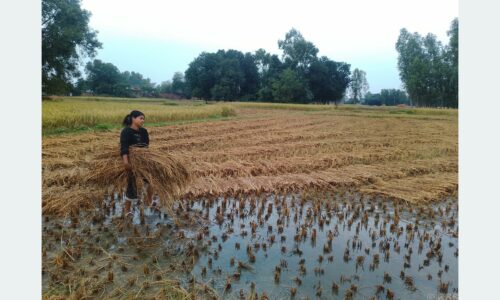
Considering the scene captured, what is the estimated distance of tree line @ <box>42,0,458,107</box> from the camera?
404 inches

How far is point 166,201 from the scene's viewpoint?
178 inches

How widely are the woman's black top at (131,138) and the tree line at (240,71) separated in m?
5.71

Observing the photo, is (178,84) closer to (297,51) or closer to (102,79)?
(102,79)

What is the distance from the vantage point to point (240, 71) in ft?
48.8

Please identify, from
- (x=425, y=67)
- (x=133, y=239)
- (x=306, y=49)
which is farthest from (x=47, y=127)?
(x=306, y=49)

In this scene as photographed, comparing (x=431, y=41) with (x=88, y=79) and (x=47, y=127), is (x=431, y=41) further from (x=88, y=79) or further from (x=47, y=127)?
(x=47, y=127)

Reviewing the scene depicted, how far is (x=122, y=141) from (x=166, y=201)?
94 centimetres

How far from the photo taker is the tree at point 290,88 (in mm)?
18844

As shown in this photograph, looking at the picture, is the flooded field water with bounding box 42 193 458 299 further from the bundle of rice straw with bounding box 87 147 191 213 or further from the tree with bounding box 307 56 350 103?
the tree with bounding box 307 56 350 103

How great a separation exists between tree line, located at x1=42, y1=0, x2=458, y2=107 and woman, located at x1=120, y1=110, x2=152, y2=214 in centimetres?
574

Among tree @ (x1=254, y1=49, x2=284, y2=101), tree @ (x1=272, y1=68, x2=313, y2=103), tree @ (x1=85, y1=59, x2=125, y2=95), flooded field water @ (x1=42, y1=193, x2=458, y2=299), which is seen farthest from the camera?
tree @ (x1=272, y1=68, x2=313, y2=103)

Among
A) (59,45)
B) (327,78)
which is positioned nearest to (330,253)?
(59,45)

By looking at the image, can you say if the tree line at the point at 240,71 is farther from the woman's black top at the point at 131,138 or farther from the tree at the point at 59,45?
the woman's black top at the point at 131,138

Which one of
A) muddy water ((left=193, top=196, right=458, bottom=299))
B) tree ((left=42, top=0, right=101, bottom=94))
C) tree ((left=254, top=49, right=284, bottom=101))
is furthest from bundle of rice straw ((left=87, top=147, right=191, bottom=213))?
tree ((left=254, top=49, right=284, bottom=101))
